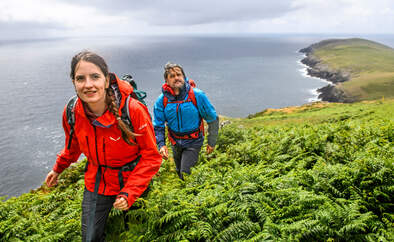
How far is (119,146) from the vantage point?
135 inches

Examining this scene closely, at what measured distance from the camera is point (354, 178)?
4.42 metres

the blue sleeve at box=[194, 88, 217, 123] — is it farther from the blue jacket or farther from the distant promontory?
the distant promontory

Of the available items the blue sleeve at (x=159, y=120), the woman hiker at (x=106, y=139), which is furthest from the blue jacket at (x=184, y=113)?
the woman hiker at (x=106, y=139)

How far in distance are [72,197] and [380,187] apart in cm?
732

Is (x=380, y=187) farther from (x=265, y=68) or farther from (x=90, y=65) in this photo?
(x=265, y=68)

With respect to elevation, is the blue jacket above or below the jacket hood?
below

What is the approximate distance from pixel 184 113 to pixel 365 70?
5904 inches

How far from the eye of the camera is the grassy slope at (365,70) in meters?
83.8

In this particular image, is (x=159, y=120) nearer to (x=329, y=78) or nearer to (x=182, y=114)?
(x=182, y=114)

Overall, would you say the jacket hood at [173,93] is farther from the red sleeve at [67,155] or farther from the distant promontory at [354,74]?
the distant promontory at [354,74]

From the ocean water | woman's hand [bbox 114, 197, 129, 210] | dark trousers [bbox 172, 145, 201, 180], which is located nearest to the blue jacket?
dark trousers [bbox 172, 145, 201, 180]

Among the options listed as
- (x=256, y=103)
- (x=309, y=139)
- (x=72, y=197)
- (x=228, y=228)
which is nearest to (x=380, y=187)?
(x=228, y=228)

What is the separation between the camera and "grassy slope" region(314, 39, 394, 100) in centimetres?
8375

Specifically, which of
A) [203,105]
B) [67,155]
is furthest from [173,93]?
[67,155]
